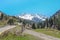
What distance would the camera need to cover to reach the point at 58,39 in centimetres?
2812

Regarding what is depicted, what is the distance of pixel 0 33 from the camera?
2341cm

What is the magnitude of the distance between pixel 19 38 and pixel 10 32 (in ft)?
4.73

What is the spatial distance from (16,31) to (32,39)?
2.82 m

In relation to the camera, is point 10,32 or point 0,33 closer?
point 0,33

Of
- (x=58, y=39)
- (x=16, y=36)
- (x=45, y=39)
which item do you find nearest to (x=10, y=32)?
(x=16, y=36)

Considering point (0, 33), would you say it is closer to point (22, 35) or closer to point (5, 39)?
point (5, 39)

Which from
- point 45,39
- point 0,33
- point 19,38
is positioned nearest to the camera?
point 0,33

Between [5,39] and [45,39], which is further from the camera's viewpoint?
[45,39]

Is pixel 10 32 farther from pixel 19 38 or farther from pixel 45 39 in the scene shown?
pixel 45 39

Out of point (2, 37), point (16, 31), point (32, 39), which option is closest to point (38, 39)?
point (32, 39)

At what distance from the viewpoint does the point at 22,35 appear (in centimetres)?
2620

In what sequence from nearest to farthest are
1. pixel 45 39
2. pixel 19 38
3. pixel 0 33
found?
pixel 0 33
pixel 19 38
pixel 45 39

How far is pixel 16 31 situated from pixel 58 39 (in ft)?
19.9

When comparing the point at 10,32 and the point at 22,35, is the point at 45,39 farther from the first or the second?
the point at 10,32
